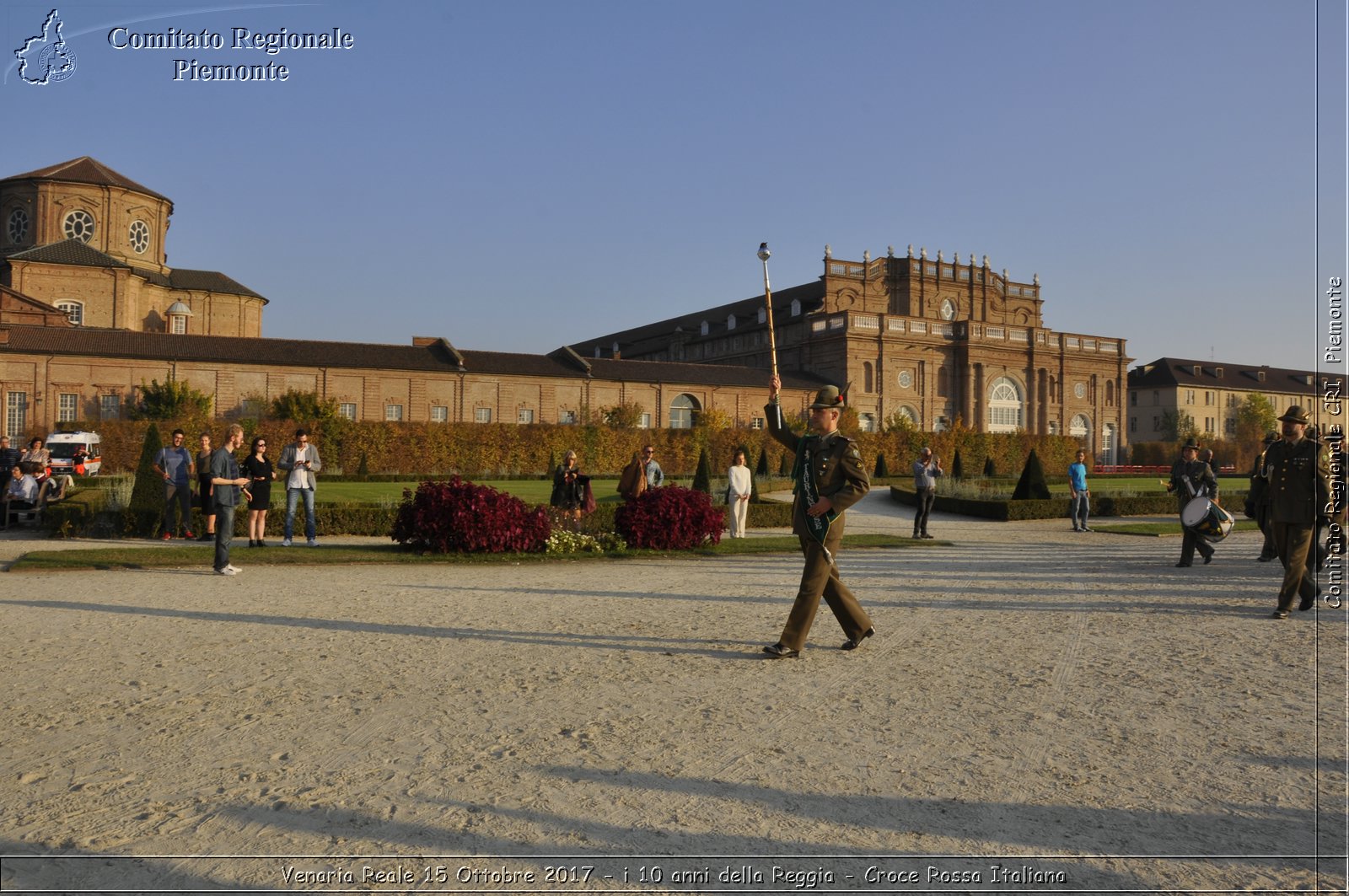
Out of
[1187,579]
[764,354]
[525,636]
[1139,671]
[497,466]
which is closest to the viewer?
[1139,671]

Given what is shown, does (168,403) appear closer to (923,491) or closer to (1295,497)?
(923,491)

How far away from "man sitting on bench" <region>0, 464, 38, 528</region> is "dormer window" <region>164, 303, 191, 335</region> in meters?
41.7

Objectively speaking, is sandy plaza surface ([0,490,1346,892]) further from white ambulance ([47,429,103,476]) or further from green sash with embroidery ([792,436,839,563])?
white ambulance ([47,429,103,476])

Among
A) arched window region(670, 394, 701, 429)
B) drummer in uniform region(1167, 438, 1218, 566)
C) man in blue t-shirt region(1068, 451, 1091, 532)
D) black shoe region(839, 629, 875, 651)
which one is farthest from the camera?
arched window region(670, 394, 701, 429)

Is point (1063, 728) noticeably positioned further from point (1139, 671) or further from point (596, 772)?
point (596, 772)

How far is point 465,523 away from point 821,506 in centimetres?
801

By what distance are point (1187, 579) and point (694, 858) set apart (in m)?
10.5

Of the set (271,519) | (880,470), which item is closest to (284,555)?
(271,519)

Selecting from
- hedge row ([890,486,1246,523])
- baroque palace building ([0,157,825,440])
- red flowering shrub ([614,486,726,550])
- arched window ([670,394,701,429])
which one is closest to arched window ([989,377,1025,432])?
baroque palace building ([0,157,825,440])

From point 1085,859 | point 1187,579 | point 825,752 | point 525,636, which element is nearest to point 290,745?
point 825,752

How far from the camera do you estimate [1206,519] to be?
12.7 meters

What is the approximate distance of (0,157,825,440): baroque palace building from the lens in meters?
40.3

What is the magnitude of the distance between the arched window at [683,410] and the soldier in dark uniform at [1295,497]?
42576 mm

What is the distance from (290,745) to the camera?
4.55 meters
